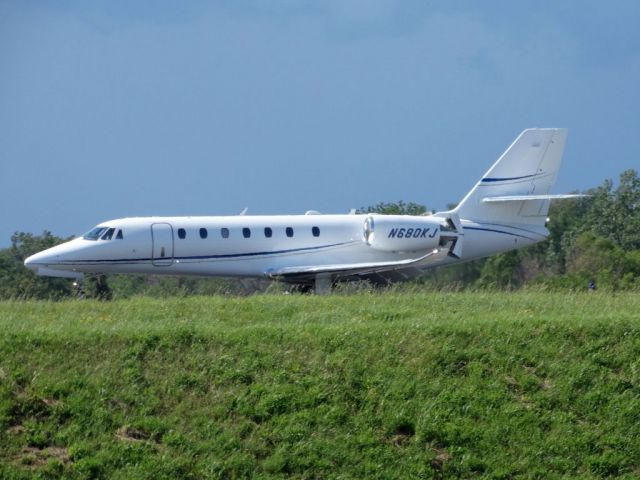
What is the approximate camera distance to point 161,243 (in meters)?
30.5

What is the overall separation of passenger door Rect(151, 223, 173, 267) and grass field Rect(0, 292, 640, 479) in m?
12.7

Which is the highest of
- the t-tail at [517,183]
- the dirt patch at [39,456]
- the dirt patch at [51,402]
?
the t-tail at [517,183]

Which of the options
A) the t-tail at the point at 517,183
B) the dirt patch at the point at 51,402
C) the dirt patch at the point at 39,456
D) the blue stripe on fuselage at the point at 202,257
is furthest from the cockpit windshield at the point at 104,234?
the dirt patch at the point at 39,456

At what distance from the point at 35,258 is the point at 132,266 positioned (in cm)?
245

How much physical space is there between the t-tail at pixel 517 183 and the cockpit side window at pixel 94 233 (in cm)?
1019

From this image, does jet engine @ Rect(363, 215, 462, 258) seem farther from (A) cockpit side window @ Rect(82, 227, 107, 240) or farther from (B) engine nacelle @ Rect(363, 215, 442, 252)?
(A) cockpit side window @ Rect(82, 227, 107, 240)

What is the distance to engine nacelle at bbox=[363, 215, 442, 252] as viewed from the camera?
3253 cm

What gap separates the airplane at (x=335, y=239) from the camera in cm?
3031

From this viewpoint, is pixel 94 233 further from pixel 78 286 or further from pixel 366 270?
pixel 366 270

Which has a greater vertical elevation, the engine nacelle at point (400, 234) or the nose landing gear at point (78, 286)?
the engine nacelle at point (400, 234)

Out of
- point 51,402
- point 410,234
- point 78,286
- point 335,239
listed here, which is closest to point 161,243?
point 78,286

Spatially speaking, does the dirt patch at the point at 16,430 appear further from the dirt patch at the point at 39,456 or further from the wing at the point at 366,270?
the wing at the point at 366,270

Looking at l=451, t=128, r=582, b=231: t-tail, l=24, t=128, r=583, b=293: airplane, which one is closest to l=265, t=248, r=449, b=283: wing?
l=24, t=128, r=583, b=293: airplane

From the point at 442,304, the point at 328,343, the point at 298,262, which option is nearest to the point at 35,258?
the point at 298,262
